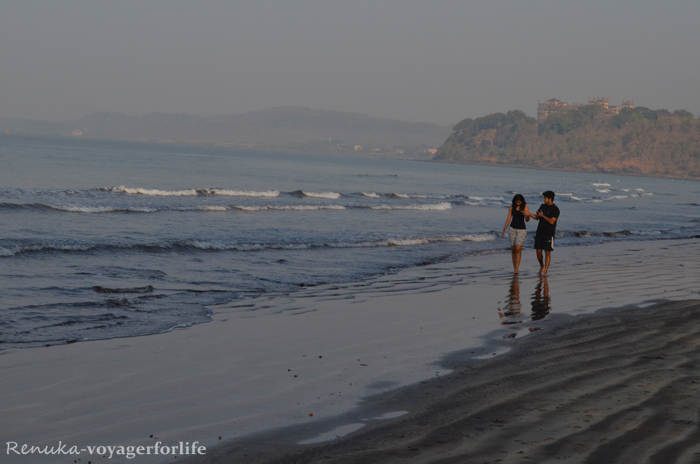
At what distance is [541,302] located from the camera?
8516 mm

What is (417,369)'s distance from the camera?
516 cm

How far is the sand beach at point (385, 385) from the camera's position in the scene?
346 cm

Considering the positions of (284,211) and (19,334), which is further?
(284,211)

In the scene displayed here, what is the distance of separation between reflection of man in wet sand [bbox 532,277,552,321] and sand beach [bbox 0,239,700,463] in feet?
0.21

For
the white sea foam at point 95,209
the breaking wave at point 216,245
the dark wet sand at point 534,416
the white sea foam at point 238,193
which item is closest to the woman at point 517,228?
the breaking wave at point 216,245

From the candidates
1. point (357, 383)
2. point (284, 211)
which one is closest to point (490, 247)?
point (284, 211)

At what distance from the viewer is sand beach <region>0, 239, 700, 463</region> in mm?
3455

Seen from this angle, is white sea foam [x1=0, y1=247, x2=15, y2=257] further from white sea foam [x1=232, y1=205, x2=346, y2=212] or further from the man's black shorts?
white sea foam [x1=232, y1=205, x2=346, y2=212]

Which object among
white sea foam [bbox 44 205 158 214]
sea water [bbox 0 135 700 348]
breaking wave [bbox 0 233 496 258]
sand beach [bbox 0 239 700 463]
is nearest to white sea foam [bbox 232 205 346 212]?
sea water [bbox 0 135 700 348]

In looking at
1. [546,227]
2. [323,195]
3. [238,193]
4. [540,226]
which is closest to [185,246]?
[540,226]

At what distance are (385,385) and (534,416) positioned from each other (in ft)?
4.24

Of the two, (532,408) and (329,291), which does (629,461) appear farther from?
(329,291)

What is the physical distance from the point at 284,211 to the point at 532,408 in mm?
21498

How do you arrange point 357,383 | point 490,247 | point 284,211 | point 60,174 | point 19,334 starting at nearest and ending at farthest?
point 357,383
point 19,334
point 490,247
point 284,211
point 60,174
